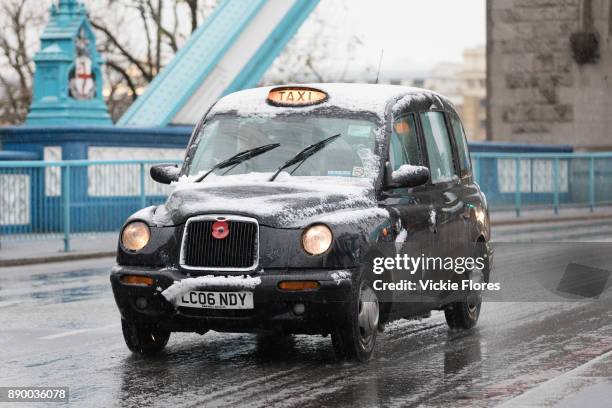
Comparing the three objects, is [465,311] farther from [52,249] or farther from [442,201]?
[52,249]

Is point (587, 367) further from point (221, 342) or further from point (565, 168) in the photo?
point (565, 168)

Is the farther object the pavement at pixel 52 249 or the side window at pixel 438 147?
the pavement at pixel 52 249

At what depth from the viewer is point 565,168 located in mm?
32312

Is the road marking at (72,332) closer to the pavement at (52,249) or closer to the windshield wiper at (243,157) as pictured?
the windshield wiper at (243,157)

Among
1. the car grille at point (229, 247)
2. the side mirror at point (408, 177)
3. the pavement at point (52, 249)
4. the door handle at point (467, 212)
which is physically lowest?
the pavement at point (52, 249)

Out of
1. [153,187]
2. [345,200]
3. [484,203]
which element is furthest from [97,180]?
[345,200]

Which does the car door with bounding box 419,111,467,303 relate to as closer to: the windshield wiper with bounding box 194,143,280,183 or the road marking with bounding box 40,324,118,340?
the windshield wiper with bounding box 194,143,280,183

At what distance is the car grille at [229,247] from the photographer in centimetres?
918

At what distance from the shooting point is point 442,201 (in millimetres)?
10781

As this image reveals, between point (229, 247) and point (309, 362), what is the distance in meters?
0.94

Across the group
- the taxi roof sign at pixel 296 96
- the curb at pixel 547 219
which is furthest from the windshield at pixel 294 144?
the curb at pixel 547 219

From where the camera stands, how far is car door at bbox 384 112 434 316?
993 centimetres

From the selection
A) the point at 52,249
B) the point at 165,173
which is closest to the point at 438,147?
the point at 165,173

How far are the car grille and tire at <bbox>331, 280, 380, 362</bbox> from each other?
65 cm
